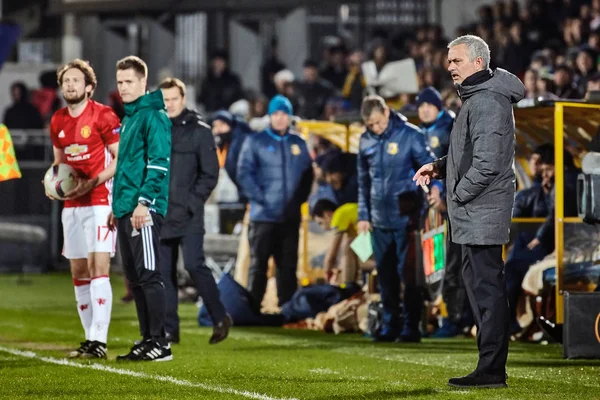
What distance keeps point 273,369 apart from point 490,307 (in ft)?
6.27

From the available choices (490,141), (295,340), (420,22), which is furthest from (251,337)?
(420,22)

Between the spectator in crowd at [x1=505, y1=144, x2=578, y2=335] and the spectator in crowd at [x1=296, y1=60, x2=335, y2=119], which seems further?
the spectator in crowd at [x1=296, y1=60, x2=335, y2=119]

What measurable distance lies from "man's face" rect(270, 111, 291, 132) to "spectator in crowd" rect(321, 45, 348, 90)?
30.5ft

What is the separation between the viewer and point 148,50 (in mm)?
28688

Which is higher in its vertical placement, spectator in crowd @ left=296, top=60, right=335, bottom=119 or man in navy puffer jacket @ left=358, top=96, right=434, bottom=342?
spectator in crowd @ left=296, top=60, right=335, bottom=119

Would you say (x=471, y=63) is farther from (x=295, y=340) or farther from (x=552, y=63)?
(x=552, y=63)

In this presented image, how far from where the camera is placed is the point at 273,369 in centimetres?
950

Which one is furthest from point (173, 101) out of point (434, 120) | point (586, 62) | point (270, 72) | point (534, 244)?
point (270, 72)

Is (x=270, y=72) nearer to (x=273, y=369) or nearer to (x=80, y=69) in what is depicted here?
(x=80, y=69)

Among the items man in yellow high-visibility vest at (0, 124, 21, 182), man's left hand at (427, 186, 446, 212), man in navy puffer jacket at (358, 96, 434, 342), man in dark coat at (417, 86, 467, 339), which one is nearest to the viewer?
man in yellow high-visibility vest at (0, 124, 21, 182)

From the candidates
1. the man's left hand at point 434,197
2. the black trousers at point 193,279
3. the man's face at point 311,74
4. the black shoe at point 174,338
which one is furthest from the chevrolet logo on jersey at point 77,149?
the man's face at point 311,74

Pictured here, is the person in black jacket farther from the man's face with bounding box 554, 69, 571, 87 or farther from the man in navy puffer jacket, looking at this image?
the man's face with bounding box 554, 69, 571, 87

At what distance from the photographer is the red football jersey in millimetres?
10297

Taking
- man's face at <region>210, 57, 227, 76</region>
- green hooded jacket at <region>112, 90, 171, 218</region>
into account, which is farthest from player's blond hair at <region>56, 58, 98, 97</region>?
man's face at <region>210, 57, 227, 76</region>
